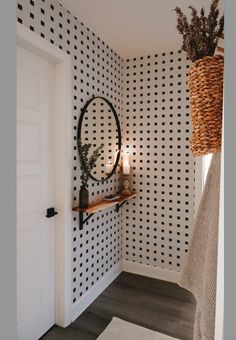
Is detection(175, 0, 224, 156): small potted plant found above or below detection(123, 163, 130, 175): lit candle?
above

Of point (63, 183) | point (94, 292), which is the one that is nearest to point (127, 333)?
point (94, 292)

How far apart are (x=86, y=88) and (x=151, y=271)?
2.08m

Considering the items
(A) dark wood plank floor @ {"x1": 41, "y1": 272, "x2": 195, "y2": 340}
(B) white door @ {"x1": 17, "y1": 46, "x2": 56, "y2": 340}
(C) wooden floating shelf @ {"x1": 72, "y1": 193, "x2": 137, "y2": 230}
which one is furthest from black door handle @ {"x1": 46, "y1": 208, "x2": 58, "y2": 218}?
(A) dark wood plank floor @ {"x1": 41, "y1": 272, "x2": 195, "y2": 340}

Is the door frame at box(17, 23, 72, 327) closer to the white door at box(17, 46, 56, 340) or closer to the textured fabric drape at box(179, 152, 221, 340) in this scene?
the white door at box(17, 46, 56, 340)

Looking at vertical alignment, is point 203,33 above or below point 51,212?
above

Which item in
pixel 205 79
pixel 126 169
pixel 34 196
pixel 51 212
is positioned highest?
pixel 205 79

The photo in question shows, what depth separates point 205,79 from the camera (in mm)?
487

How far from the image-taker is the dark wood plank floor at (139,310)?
192cm

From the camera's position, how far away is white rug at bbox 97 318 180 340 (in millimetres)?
1848

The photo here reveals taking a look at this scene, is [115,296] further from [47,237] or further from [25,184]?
[25,184]

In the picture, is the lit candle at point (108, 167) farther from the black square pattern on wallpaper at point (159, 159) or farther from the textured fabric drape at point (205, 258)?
the textured fabric drape at point (205, 258)

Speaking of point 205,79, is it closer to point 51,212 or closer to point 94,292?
point 51,212

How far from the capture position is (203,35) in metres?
0.50

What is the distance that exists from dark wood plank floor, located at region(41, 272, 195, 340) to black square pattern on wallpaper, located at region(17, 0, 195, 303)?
0.20 m
